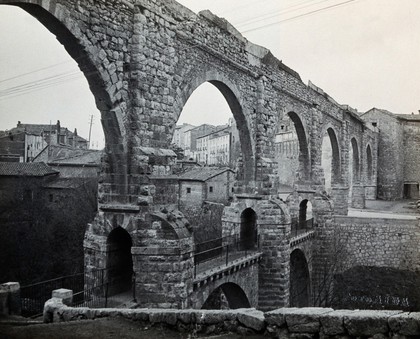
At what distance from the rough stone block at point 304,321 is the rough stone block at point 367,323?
29cm

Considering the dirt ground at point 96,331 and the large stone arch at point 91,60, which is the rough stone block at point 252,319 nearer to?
the dirt ground at point 96,331

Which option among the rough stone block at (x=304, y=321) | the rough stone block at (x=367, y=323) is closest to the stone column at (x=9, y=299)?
the rough stone block at (x=304, y=321)

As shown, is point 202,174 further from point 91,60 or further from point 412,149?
point 91,60

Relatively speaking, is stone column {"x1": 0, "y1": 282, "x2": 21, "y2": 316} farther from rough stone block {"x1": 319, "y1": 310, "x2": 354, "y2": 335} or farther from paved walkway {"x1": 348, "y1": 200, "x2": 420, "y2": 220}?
paved walkway {"x1": 348, "y1": 200, "x2": 420, "y2": 220}

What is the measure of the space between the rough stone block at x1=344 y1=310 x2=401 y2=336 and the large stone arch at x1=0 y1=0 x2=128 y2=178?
5585 mm

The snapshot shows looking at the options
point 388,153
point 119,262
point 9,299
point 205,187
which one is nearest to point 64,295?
point 9,299

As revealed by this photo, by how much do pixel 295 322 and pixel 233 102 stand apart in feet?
32.3

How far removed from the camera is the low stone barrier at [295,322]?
4.43m

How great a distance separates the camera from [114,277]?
924 centimetres

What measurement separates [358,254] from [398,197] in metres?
18.6

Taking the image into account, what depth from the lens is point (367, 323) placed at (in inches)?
177

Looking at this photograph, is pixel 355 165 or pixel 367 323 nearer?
pixel 367 323

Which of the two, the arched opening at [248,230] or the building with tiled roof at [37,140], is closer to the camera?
the arched opening at [248,230]

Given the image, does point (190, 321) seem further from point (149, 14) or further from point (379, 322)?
point (149, 14)
